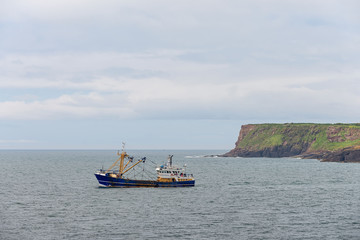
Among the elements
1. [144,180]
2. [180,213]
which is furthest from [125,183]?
[180,213]

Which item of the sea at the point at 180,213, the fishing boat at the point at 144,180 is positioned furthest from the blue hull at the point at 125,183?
the sea at the point at 180,213

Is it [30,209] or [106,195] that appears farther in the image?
[106,195]

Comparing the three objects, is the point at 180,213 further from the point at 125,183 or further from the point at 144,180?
the point at 144,180

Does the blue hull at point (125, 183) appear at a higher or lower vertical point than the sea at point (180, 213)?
higher

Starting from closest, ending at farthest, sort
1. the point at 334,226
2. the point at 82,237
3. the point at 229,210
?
the point at 82,237 → the point at 334,226 → the point at 229,210

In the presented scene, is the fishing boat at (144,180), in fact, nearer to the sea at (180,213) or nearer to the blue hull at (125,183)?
the blue hull at (125,183)

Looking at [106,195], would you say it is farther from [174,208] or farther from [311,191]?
[311,191]

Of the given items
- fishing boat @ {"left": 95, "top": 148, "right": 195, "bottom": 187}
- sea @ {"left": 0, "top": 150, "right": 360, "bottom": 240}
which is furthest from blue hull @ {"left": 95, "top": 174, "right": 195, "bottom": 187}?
sea @ {"left": 0, "top": 150, "right": 360, "bottom": 240}

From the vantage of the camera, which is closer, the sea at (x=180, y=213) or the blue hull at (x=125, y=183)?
the sea at (x=180, y=213)

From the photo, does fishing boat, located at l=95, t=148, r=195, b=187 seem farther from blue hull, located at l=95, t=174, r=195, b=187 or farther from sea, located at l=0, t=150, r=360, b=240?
sea, located at l=0, t=150, r=360, b=240

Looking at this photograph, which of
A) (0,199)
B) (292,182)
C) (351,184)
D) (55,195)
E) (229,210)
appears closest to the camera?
(229,210)

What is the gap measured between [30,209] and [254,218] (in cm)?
3710

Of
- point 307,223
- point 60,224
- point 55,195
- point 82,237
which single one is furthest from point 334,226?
point 55,195

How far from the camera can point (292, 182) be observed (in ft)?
412
